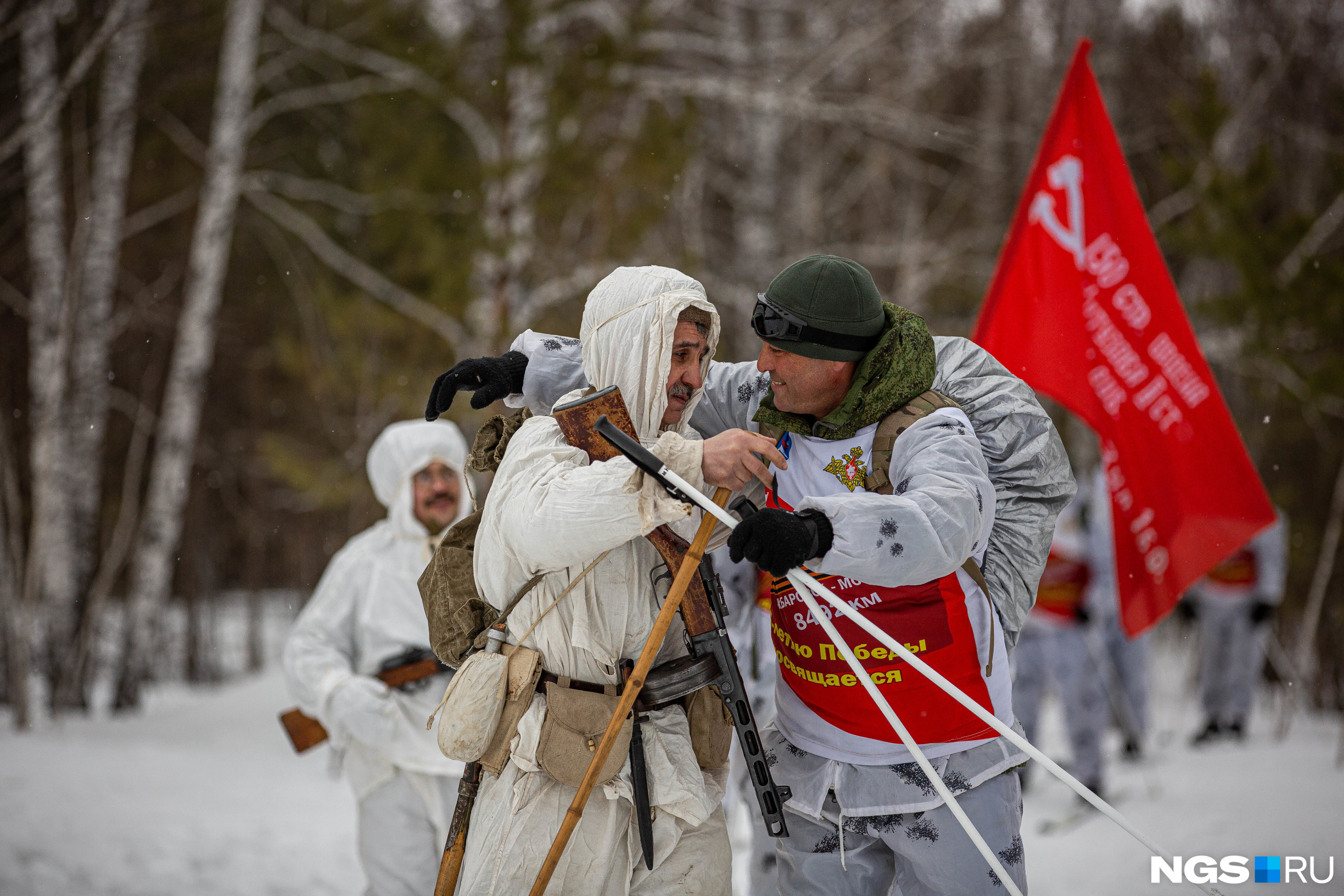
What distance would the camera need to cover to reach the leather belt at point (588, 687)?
204 centimetres

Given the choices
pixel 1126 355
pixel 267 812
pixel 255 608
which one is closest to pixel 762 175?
pixel 1126 355

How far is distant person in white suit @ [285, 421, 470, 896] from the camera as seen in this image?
128 inches

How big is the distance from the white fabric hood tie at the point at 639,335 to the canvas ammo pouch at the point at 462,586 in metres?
0.26

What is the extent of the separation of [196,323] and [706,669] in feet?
22.8

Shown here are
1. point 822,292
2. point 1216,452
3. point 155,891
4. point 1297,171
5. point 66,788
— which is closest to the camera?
point 822,292

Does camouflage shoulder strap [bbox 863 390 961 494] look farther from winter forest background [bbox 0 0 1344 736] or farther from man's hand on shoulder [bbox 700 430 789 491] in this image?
winter forest background [bbox 0 0 1344 736]

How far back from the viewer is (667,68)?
1088 centimetres

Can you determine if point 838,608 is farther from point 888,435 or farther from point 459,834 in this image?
point 459,834

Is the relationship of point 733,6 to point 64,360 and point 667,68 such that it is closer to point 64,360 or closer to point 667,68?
point 667,68

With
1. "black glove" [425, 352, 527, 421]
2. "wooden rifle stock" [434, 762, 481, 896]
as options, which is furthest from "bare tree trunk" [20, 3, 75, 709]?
"wooden rifle stock" [434, 762, 481, 896]

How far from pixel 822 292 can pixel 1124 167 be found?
2.37 m

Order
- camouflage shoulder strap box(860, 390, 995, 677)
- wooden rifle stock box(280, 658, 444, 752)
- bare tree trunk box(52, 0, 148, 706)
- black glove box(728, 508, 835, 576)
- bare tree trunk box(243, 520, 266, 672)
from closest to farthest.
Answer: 1. black glove box(728, 508, 835, 576)
2. camouflage shoulder strap box(860, 390, 995, 677)
3. wooden rifle stock box(280, 658, 444, 752)
4. bare tree trunk box(52, 0, 148, 706)
5. bare tree trunk box(243, 520, 266, 672)

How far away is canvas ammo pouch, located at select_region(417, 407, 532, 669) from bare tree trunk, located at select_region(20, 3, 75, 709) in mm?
5797

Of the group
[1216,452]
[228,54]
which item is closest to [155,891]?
[1216,452]
